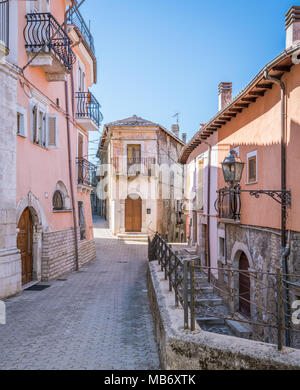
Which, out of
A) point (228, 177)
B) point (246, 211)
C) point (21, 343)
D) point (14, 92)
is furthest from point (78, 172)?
point (21, 343)

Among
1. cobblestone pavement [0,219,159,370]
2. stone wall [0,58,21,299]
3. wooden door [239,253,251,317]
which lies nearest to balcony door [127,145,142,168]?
cobblestone pavement [0,219,159,370]

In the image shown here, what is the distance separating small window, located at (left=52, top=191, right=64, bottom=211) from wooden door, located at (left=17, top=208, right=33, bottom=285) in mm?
2151

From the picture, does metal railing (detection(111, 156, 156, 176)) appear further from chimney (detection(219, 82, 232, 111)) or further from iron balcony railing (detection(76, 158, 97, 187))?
chimney (detection(219, 82, 232, 111))

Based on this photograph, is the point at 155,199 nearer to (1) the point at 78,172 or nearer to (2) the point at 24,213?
(1) the point at 78,172

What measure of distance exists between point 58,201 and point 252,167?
24.8 ft

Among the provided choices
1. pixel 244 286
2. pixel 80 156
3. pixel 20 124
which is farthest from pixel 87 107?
pixel 244 286

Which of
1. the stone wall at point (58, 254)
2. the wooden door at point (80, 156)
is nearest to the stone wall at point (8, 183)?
the stone wall at point (58, 254)

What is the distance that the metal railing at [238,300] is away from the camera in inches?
200

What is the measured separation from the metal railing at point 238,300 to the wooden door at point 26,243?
4.16 meters

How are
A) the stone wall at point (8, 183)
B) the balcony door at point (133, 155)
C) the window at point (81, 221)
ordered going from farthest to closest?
1. the balcony door at point (133, 155)
2. the window at point (81, 221)
3. the stone wall at point (8, 183)

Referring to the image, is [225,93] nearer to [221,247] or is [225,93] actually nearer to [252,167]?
[252,167]

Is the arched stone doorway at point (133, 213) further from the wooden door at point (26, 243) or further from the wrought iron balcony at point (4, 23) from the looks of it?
the wrought iron balcony at point (4, 23)

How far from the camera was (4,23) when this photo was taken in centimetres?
936

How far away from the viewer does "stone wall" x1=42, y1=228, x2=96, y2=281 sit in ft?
38.6
